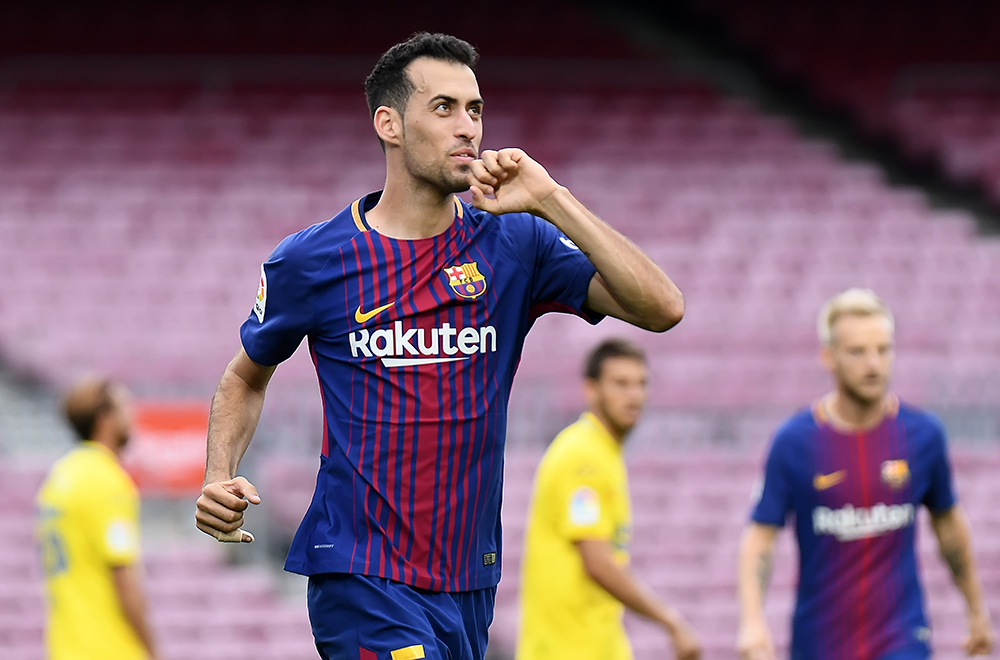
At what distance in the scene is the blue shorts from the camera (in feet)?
10.7

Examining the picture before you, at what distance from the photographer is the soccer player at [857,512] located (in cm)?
498

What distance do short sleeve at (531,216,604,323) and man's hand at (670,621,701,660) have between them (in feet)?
5.83

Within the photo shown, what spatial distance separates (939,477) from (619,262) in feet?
7.92

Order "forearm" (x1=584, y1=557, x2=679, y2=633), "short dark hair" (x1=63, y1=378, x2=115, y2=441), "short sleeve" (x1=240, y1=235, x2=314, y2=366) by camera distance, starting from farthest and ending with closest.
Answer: "short dark hair" (x1=63, y1=378, x2=115, y2=441)
"forearm" (x1=584, y1=557, x2=679, y2=633)
"short sleeve" (x1=240, y1=235, x2=314, y2=366)

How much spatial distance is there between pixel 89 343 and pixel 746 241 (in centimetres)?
618

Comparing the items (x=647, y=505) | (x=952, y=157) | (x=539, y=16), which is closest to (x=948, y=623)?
(x=647, y=505)

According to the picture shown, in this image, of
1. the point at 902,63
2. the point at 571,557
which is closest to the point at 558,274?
the point at 571,557

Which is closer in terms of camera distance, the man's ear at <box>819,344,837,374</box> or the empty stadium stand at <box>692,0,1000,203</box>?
the man's ear at <box>819,344,837,374</box>

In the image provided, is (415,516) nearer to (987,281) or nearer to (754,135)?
(987,281)

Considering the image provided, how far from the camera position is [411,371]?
3.38 metres

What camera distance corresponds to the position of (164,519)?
30.3 ft

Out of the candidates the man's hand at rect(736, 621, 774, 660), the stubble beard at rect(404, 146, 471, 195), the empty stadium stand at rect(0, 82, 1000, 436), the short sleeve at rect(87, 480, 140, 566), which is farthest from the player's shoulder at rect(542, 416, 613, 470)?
the empty stadium stand at rect(0, 82, 1000, 436)

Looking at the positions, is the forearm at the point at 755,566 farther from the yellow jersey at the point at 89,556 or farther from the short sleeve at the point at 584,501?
the yellow jersey at the point at 89,556

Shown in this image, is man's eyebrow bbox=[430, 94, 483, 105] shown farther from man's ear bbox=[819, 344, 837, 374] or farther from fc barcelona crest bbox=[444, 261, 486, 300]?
man's ear bbox=[819, 344, 837, 374]
